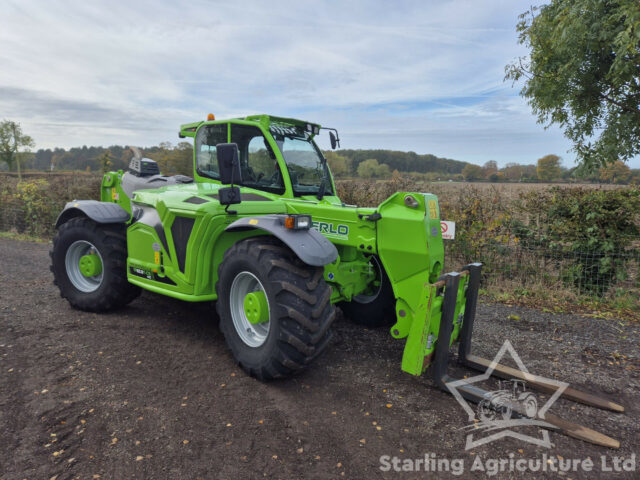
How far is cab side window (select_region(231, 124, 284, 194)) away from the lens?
4.50 m

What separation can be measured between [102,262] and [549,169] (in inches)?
344

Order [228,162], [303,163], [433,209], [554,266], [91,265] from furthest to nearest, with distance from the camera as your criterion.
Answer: [554,266] → [91,265] → [303,163] → [433,209] → [228,162]

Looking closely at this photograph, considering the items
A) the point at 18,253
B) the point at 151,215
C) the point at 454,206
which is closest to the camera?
the point at 151,215

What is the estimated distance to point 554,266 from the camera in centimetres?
690

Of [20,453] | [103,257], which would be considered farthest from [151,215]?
[20,453]

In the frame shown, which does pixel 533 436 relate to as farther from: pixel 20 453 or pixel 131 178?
pixel 131 178

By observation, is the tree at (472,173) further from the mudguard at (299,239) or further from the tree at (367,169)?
the mudguard at (299,239)

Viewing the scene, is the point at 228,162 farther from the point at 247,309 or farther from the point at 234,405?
the point at 234,405

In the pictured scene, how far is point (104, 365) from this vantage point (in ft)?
12.5

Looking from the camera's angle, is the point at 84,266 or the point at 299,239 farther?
the point at 84,266

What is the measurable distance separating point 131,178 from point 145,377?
10.7 ft

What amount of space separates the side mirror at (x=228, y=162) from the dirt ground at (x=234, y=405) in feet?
5.65

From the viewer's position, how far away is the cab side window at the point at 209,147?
4836 mm

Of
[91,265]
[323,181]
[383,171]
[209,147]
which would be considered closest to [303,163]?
[323,181]
